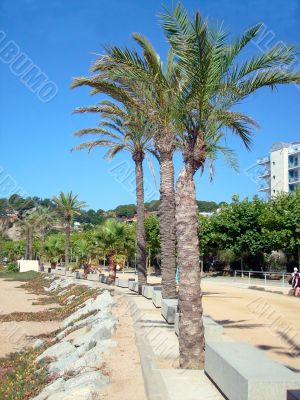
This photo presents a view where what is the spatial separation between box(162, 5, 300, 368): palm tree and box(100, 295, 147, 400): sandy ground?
986 millimetres

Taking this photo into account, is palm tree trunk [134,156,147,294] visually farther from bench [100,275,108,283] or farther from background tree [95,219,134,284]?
bench [100,275,108,283]

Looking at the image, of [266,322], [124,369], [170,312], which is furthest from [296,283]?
[124,369]

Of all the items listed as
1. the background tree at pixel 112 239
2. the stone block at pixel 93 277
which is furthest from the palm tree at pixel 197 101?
the stone block at pixel 93 277

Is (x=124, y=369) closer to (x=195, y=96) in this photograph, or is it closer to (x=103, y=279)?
(x=195, y=96)

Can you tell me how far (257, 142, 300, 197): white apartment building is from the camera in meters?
92.4

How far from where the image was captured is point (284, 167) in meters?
94.8

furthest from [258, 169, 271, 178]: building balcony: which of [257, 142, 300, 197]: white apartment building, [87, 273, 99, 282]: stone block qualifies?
[87, 273, 99, 282]: stone block

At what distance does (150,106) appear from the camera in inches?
512

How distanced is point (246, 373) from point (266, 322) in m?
9.32

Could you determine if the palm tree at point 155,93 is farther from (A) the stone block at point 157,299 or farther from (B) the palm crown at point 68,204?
(B) the palm crown at point 68,204

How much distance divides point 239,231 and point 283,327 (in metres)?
27.5

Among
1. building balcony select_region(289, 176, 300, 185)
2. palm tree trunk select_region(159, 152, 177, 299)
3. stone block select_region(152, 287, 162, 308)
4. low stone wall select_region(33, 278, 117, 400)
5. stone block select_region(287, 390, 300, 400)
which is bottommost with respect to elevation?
low stone wall select_region(33, 278, 117, 400)

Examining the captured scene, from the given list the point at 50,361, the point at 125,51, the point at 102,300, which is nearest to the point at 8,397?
the point at 50,361

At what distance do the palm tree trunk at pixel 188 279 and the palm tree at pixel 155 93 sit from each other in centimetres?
204
